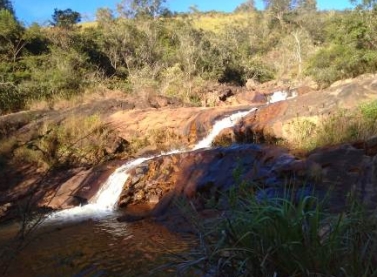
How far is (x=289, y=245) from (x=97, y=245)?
492 centimetres

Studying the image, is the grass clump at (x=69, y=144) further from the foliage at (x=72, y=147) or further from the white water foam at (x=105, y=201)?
the white water foam at (x=105, y=201)

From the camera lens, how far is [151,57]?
85.7 ft

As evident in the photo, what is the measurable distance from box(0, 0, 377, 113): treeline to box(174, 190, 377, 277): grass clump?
1020cm

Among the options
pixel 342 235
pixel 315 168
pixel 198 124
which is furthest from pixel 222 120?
pixel 342 235

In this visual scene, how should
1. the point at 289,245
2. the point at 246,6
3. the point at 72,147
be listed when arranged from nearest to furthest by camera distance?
the point at 289,245, the point at 72,147, the point at 246,6

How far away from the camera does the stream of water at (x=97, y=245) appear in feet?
17.6

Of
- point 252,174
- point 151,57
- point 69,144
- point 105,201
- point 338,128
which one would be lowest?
point 105,201

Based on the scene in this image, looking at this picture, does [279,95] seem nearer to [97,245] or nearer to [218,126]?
[218,126]

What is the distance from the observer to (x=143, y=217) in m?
8.14

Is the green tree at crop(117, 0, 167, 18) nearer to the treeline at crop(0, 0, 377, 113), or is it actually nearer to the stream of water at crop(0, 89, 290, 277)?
the treeline at crop(0, 0, 377, 113)

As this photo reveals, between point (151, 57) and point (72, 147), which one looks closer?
point (72, 147)

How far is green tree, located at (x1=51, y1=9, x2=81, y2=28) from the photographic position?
90.2ft

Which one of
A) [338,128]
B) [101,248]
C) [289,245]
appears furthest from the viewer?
[338,128]

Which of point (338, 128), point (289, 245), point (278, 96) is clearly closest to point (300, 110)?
point (338, 128)
